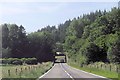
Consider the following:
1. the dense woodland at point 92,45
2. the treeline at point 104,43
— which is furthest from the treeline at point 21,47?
the treeline at point 104,43

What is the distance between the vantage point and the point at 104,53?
97.8m

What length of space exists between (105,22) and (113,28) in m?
5.93

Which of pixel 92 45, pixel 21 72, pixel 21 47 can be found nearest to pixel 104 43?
pixel 92 45

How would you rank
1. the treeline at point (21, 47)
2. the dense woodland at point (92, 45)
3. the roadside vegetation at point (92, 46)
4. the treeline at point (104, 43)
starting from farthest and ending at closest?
the treeline at point (21, 47) < the dense woodland at point (92, 45) < the roadside vegetation at point (92, 46) < the treeline at point (104, 43)

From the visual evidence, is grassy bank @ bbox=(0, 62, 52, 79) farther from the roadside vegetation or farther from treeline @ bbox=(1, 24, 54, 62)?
treeline @ bbox=(1, 24, 54, 62)

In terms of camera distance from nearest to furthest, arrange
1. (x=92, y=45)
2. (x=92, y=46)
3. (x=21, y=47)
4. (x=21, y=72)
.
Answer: (x=21, y=72)
(x=92, y=46)
(x=92, y=45)
(x=21, y=47)

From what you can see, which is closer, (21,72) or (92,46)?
(21,72)

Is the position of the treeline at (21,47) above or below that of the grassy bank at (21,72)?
above

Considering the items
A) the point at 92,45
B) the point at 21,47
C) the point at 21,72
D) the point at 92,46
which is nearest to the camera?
the point at 21,72

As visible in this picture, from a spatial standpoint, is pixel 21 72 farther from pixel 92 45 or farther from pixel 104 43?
pixel 104 43

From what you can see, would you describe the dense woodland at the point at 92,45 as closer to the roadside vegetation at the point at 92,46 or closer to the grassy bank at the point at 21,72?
the roadside vegetation at the point at 92,46

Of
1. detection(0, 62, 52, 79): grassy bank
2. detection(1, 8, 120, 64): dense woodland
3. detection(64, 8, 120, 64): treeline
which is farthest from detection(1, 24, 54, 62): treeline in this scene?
detection(0, 62, 52, 79): grassy bank

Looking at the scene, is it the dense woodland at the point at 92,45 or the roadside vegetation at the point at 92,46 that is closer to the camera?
the roadside vegetation at the point at 92,46

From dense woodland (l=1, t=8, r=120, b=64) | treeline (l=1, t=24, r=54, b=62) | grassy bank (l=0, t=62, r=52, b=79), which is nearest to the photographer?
grassy bank (l=0, t=62, r=52, b=79)
